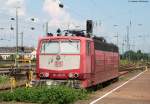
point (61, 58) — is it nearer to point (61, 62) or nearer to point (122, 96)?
point (61, 62)

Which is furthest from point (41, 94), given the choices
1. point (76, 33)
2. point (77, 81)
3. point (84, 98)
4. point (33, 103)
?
point (76, 33)

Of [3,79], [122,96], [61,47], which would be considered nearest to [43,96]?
[61,47]

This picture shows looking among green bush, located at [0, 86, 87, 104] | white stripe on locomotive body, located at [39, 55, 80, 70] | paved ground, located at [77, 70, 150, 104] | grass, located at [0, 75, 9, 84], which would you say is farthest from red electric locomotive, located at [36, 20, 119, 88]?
grass, located at [0, 75, 9, 84]

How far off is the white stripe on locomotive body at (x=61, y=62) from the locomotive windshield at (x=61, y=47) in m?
0.27

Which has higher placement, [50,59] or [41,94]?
[50,59]

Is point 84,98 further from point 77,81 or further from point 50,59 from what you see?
point 50,59

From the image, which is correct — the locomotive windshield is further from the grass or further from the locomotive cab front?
the grass

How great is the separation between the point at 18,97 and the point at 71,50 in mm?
4901

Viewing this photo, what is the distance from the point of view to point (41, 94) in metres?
18.5

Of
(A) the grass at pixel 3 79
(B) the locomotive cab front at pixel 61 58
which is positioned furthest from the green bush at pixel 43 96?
(A) the grass at pixel 3 79

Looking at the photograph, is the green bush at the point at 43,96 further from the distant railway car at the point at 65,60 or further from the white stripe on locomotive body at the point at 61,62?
the white stripe on locomotive body at the point at 61,62

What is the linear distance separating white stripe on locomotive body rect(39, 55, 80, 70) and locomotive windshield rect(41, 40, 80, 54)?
274 mm

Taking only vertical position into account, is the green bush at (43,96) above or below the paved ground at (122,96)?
above

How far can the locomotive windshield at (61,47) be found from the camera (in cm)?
2271
